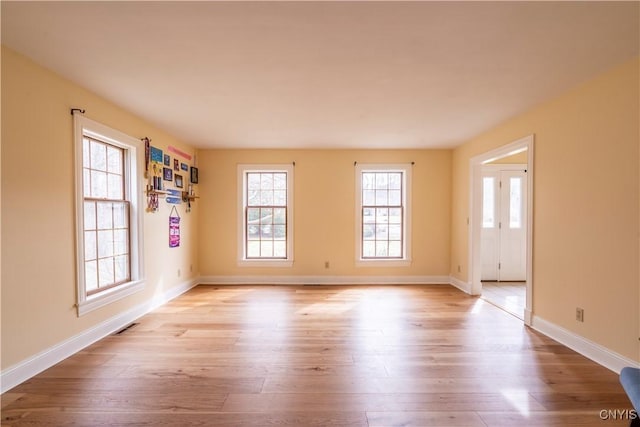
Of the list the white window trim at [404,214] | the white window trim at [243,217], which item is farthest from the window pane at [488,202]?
the white window trim at [243,217]

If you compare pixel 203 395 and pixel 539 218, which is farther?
pixel 539 218

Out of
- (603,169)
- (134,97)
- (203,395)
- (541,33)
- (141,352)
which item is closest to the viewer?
(541,33)

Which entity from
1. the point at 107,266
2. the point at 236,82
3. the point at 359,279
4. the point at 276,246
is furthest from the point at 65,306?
the point at 359,279

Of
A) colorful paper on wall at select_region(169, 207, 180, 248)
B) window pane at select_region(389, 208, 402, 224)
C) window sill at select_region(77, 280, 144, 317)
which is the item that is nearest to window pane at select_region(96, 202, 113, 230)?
window sill at select_region(77, 280, 144, 317)

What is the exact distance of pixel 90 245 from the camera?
9.74 ft

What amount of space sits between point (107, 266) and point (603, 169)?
4.97 meters

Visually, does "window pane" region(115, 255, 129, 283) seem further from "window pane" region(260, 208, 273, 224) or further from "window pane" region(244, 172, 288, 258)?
"window pane" region(260, 208, 273, 224)

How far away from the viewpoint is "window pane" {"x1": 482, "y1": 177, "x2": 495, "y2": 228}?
541 centimetres

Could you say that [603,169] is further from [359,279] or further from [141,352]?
[141,352]

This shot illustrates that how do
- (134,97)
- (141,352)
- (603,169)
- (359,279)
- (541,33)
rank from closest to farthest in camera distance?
(541,33)
(603,169)
(141,352)
(134,97)
(359,279)

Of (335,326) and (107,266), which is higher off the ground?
(107,266)

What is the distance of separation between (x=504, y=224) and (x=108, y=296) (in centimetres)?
625

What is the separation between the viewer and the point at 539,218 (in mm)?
3180

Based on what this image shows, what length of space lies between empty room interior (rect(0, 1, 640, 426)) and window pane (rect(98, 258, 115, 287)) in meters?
0.02
